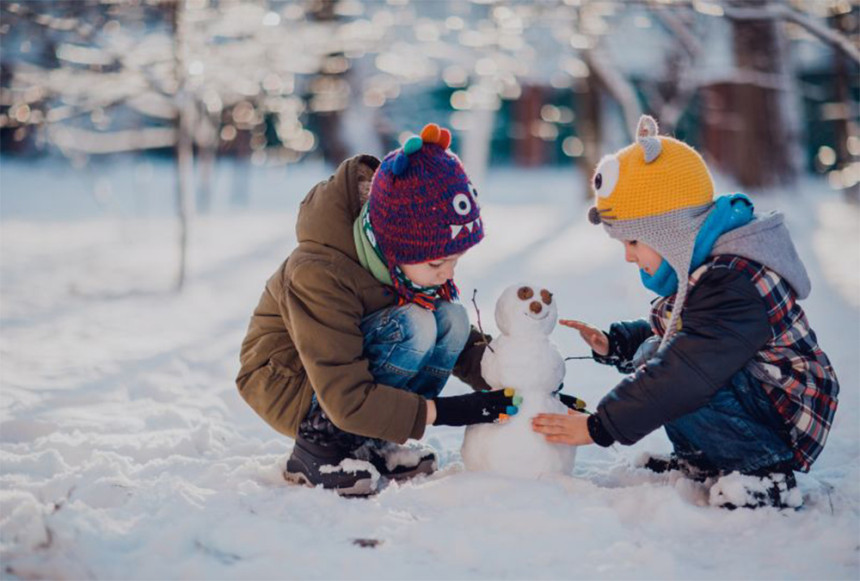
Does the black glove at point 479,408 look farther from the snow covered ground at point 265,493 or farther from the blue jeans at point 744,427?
the blue jeans at point 744,427

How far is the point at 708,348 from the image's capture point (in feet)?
6.64

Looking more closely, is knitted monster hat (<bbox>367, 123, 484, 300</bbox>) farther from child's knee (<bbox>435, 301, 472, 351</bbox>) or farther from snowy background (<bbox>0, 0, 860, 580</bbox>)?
snowy background (<bbox>0, 0, 860, 580</bbox>)

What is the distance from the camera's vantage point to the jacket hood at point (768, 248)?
2.07 meters

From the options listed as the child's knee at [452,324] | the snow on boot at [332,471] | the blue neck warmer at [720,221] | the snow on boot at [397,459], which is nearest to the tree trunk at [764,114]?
the blue neck warmer at [720,221]

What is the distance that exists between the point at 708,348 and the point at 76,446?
1.98 metres

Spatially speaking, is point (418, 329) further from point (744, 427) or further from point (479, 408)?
point (744, 427)

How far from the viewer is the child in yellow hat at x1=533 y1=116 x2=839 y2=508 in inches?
80.4

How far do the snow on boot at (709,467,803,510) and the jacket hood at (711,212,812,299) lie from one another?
1.63 ft

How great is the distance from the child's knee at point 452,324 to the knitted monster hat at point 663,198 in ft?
1.83

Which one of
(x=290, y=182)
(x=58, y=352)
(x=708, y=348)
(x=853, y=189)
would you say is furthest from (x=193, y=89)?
(x=290, y=182)

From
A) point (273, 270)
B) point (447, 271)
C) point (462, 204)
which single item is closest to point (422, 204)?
point (462, 204)

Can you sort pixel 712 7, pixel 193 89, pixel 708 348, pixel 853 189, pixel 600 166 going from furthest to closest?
1. pixel 853 189
2. pixel 193 89
3. pixel 712 7
4. pixel 600 166
5. pixel 708 348

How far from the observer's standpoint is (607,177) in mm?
2168

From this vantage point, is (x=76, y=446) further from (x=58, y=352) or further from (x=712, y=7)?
(x=712, y=7)
